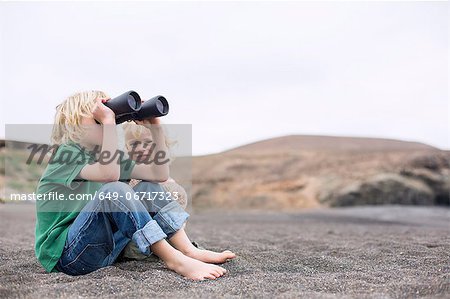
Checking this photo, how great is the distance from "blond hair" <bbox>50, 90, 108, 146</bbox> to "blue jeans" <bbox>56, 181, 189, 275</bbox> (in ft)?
1.21

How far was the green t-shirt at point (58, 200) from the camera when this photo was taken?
2377 mm

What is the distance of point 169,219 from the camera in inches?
99.0

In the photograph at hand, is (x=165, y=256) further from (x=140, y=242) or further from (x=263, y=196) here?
Answer: (x=263, y=196)

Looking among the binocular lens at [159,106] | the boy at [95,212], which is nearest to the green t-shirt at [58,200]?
the boy at [95,212]

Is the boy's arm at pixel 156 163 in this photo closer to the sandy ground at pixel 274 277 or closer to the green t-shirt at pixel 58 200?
the green t-shirt at pixel 58 200

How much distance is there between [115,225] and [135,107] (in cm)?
57

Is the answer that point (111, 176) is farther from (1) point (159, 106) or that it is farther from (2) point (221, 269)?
(2) point (221, 269)

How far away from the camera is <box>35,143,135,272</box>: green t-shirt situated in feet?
7.80

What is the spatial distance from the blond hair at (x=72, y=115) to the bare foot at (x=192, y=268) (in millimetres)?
747

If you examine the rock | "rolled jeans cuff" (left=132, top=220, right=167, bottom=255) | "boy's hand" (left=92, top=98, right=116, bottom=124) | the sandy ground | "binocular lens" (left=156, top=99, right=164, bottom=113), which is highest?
"binocular lens" (left=156, top=99, right=164, bottom=113)

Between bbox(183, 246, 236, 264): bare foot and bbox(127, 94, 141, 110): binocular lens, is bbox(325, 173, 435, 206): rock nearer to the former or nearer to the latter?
bbox(183, 246, 236, 264): bare foot

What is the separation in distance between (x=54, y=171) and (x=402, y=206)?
11598mm

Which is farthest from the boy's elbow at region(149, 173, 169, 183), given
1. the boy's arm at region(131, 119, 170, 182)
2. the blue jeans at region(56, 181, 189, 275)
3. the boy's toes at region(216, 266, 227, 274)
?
the boy's toes at region(216, 266, 227, 274)

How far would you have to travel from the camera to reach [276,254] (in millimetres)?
3062
